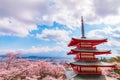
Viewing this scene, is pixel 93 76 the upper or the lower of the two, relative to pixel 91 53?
lower

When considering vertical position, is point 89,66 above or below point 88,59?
below

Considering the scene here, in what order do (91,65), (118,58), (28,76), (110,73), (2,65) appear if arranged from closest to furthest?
(91,65), (28,76), (110,73), (2,65), (118,58)

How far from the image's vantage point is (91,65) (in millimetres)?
20578

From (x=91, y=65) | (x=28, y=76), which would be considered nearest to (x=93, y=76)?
(x=91, y=65)

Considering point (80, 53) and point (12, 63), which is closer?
point (80, 53)

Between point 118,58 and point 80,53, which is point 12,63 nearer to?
point 118,58

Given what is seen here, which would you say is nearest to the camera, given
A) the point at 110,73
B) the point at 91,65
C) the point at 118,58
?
the point at 91,65

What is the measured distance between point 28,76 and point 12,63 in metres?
15.2

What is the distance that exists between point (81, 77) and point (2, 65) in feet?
134

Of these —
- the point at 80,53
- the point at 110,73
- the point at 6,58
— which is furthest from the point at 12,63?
the point at 80,53

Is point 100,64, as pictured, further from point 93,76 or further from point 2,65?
point 2,65

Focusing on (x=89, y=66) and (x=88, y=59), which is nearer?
(x=89, y=66)

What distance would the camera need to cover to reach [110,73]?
50.0 metres

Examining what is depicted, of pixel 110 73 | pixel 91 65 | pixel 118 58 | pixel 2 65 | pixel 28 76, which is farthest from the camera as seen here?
pixel 118 58
